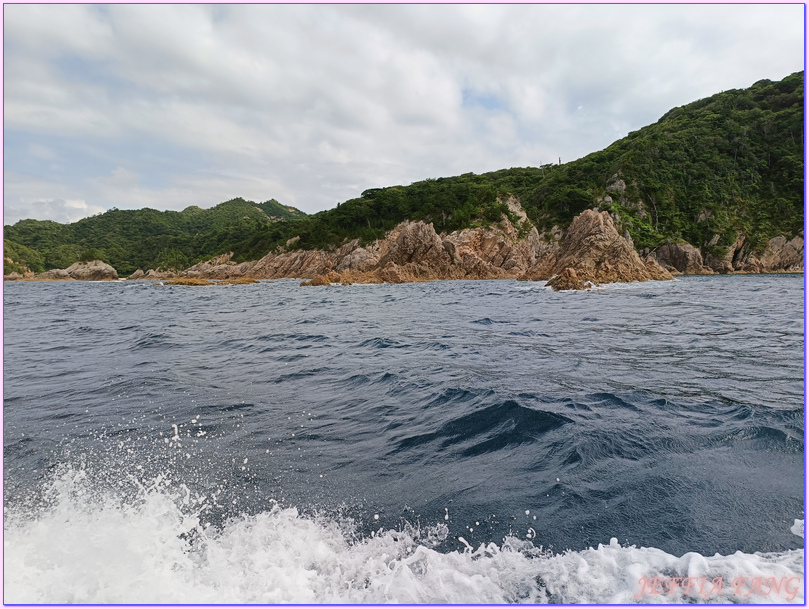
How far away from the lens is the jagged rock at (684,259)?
56444 millimetres

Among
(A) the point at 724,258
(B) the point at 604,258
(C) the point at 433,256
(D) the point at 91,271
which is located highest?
(C) the point at 433,256

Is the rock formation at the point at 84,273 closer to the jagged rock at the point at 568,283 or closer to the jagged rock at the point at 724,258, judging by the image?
the jagged rock at the point at 568,283

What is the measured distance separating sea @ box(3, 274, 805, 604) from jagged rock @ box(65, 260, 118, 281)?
10614 centimetres

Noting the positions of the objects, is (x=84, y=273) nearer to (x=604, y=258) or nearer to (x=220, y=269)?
→ (x=220, y=269)

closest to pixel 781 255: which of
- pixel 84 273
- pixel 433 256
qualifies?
pixel 433 256

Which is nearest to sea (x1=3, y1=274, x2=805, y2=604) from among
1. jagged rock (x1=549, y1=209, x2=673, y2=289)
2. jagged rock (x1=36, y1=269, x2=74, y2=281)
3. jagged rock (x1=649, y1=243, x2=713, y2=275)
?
jagged rock (x1=549, y1=209, x2=673, y2=289)

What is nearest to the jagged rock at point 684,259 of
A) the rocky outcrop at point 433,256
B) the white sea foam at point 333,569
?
the rocky outcrop at point 433,256

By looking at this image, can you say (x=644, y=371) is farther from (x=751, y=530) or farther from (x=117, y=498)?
(x=117, y=498)

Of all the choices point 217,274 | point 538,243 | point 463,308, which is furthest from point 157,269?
point 463,308

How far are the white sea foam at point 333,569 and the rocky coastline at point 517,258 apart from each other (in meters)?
28.5

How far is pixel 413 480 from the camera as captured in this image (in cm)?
448

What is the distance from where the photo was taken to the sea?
313cm

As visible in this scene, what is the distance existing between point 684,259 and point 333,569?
220ft

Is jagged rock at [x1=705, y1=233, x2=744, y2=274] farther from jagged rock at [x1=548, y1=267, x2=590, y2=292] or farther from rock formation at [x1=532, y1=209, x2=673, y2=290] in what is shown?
jagged rock at [x1=548, y1=267, x2=590, y2=292]
